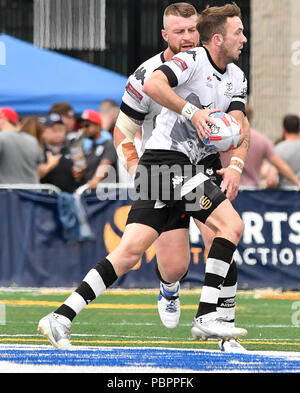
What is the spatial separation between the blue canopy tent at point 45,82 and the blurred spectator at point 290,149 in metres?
5.94

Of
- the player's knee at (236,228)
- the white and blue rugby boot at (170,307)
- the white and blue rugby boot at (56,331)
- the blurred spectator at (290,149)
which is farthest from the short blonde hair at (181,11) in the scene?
the blurred spectator at (290,149)

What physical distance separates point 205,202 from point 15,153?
677cm

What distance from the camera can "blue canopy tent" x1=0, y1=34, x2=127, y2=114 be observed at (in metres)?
18.8

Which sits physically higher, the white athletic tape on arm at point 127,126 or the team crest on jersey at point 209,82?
the team crest on jersey at point 209,82

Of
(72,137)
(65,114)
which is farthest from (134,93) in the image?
(65,114)

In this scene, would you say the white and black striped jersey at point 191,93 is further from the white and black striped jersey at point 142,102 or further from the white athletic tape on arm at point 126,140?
the white athletic tape on arm at point 126,140

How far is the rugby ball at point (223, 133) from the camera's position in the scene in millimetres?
6871

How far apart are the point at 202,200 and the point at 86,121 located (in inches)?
261

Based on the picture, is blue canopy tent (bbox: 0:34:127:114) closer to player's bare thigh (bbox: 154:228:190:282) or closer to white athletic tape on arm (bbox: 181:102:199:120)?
player's bare thigh (bbox: 154:228:190:282)

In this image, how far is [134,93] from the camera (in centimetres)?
757

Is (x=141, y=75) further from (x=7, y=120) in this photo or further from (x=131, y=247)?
(x=7, y=120)

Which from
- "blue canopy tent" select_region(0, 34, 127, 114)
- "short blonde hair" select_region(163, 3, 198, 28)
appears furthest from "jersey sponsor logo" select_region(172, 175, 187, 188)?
"blue canopy tent" select_region(0, 34, 127, 114)

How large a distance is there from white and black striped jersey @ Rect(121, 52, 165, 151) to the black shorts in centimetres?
39
